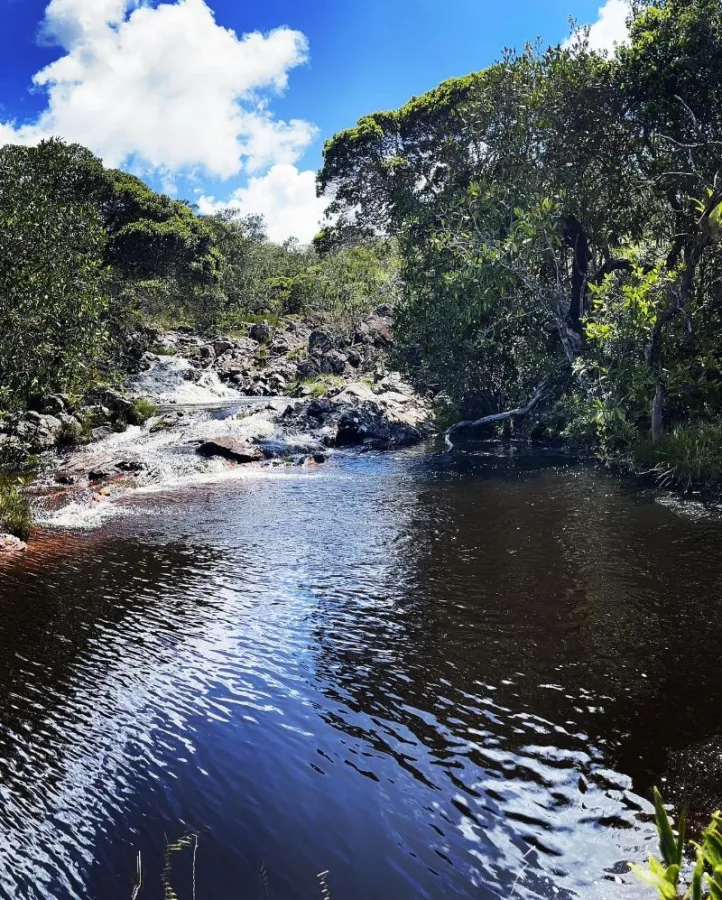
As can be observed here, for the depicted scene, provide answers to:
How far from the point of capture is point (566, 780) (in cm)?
591

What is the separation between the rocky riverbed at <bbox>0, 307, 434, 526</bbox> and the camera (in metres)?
24.3

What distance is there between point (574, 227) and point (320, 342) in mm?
32464

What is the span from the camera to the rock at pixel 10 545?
1441cm

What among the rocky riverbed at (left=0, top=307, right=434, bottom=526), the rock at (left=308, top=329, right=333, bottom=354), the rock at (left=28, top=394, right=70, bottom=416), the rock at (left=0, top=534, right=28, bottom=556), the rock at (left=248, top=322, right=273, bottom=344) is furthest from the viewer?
the rock at (left=248, top=322, right=273, bottom=344)

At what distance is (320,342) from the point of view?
57219mm

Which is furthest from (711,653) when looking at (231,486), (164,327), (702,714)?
(164,327)

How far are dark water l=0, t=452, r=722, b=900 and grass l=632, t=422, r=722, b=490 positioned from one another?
15.0 feet

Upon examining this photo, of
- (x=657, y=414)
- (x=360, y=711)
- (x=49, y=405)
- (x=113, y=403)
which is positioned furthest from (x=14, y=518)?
(x=113, y=403)

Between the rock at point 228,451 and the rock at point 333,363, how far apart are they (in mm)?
24304

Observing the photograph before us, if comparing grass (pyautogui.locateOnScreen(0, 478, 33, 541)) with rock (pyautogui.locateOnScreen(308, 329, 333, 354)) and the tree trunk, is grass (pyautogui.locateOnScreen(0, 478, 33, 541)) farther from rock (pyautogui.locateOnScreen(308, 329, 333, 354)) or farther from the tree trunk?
rock (pyautogui.locateOnScreen(308, 329, 333, 354))

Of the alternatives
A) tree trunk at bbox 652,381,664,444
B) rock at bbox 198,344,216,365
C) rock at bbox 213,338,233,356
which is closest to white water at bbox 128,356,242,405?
rock at bbox 198,344,216,365

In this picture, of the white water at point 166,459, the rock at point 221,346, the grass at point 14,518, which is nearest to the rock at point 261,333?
the rock at point 221,346

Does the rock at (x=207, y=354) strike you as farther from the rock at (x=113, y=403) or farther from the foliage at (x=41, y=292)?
the foliage at (x=41, y=292)

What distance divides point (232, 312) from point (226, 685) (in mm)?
69060
